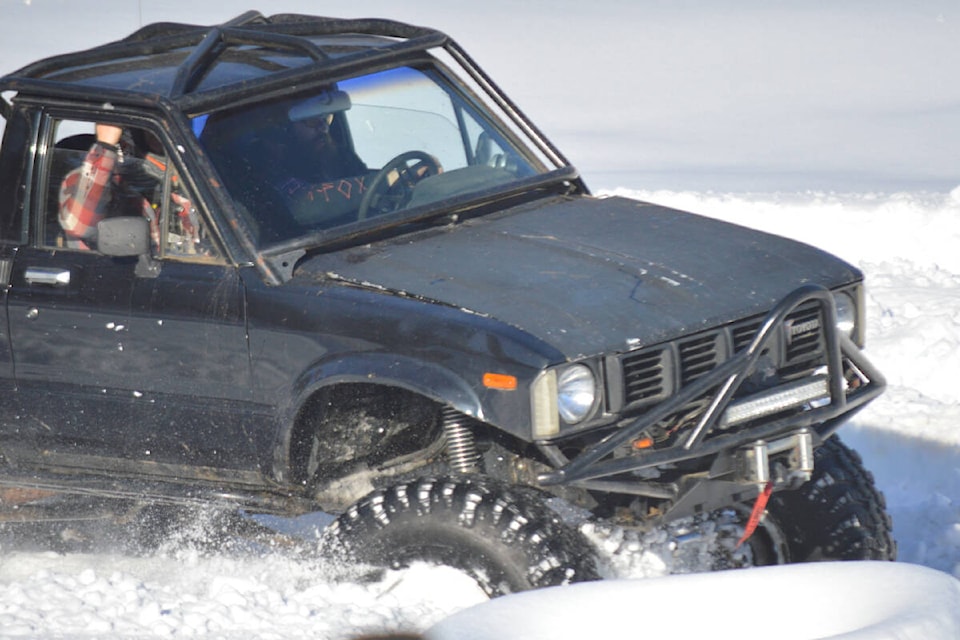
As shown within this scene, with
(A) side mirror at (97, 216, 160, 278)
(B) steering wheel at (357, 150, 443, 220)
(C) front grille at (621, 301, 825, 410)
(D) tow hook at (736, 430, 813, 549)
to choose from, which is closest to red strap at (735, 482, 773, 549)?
(D) tow hook at (736, 430, 813, 549)

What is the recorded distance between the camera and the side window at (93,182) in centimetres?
491

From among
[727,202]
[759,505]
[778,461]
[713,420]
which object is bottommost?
[727,202]

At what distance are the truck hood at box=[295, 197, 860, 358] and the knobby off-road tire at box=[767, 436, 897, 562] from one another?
26.4 inches

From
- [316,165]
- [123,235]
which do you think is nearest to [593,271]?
[316,165]

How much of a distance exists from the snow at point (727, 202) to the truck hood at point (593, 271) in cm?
83

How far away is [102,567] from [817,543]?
2448 millimetres

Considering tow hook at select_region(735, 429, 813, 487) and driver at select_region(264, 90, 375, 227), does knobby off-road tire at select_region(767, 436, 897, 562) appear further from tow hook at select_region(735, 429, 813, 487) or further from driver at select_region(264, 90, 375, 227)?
driver at select_region(264, 90, 375, 227)

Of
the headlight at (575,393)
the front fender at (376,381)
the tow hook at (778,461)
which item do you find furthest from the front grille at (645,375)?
the front fender at (376,381)

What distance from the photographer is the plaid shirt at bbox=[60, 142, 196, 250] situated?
495cm

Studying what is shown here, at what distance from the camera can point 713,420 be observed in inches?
159

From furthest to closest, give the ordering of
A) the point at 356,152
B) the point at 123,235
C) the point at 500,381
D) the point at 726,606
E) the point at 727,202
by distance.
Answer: the point at 727,202, the point at 356,152, the point at 123,235, the point at 500,381, the point at 726,606

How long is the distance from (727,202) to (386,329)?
8999 mm

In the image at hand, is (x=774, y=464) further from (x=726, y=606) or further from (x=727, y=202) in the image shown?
(x=727, y=202)

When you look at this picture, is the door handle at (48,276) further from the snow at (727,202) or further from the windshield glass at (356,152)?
the snow at (727,202)
